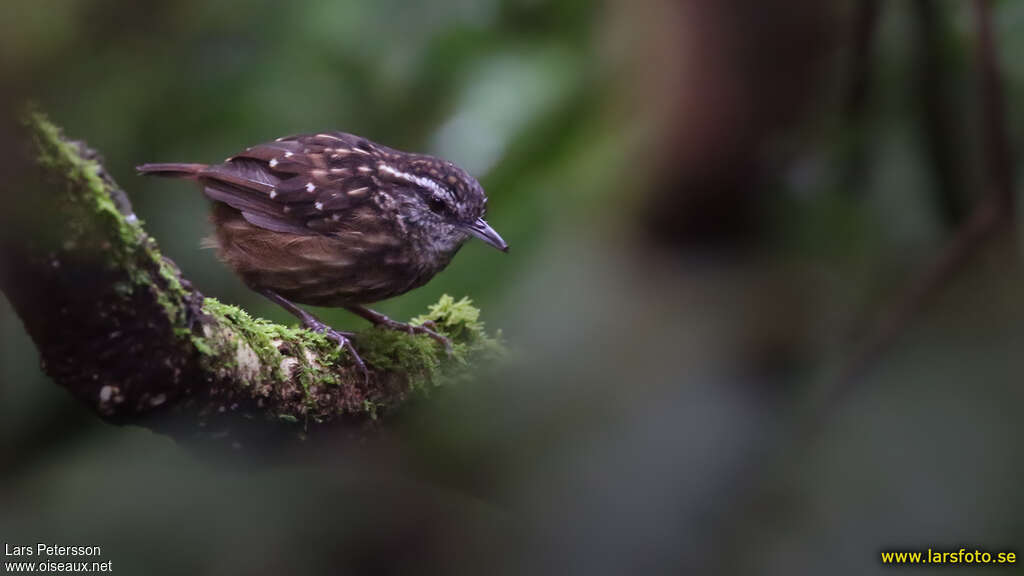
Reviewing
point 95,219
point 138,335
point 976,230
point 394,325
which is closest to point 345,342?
point 394,325

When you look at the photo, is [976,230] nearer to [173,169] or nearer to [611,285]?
[611,285]

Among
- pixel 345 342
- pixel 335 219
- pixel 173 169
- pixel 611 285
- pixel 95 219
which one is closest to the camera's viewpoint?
pixel 95 219

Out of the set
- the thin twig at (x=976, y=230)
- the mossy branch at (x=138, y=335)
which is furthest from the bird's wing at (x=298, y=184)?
the thin twig at (x=976, y=230)

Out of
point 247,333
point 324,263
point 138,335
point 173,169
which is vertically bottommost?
point 138,335

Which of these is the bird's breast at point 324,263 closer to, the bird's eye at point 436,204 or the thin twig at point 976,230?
the bird's eye at point 436,204

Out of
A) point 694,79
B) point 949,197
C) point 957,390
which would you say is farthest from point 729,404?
point 949,197

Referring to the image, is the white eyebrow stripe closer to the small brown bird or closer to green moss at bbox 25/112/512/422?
the small brown bird
